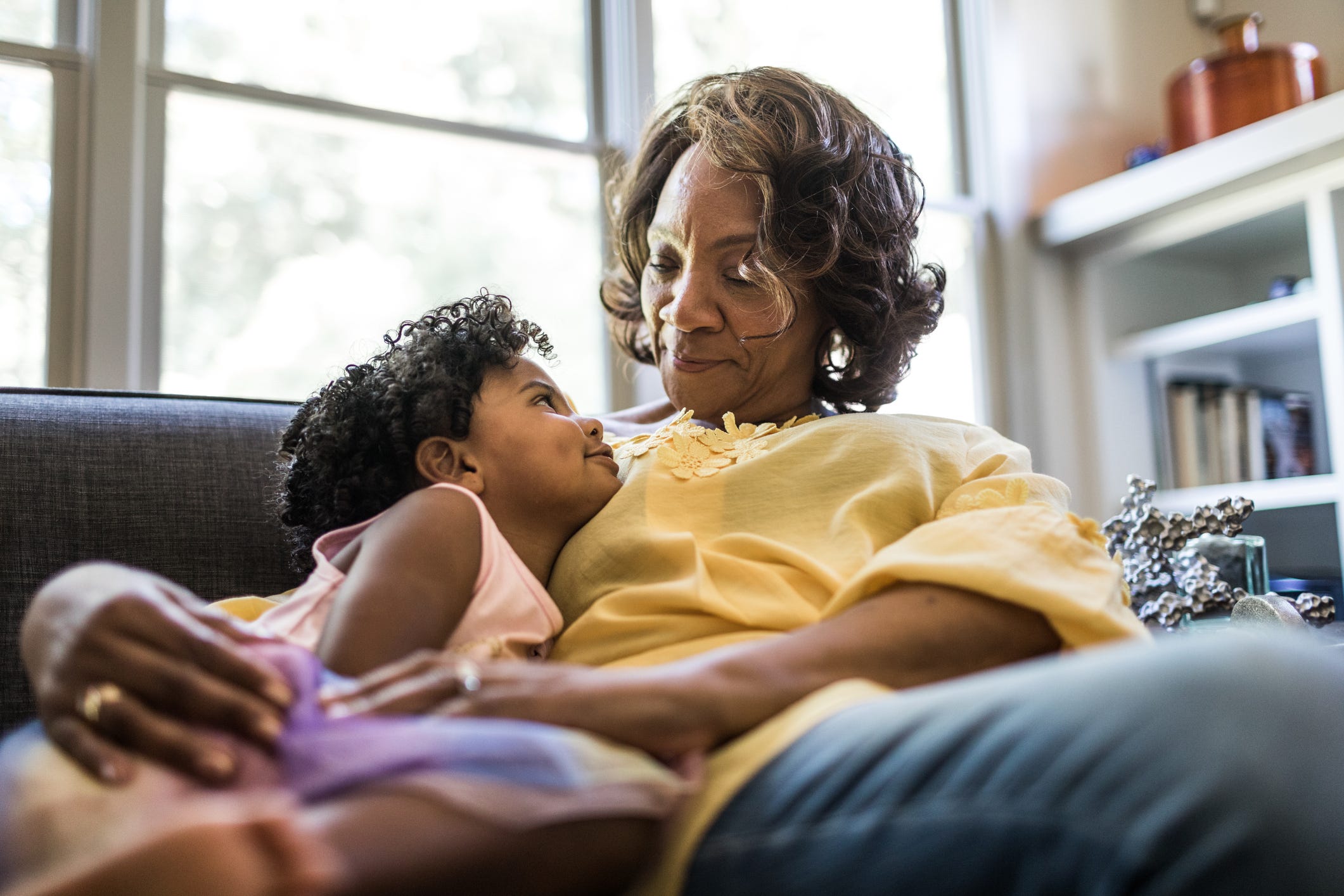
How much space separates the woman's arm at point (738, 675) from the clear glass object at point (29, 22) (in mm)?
2006

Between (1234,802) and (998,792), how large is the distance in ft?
0.38

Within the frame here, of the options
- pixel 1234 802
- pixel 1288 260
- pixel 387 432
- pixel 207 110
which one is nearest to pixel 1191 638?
pixel 1234 802

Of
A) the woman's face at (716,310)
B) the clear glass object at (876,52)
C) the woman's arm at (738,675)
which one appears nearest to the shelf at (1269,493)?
the clear glass object at (876,52)

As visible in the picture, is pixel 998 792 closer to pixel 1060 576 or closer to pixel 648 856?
pixel 648 856

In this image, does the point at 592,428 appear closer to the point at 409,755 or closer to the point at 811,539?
the point at 811,539

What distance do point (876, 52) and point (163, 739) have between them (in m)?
3.30

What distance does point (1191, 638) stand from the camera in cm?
62

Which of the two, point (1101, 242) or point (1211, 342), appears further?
point (1101, 242)

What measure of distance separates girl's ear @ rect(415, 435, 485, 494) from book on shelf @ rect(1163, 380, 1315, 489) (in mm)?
2650

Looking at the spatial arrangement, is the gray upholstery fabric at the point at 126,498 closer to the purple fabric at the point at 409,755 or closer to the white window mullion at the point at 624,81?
the purple fabric at the point at 409,755

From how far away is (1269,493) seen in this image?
9.50 feet

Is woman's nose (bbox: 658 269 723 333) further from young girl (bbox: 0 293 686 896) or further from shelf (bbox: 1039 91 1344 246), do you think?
shelf (bbox: 1039 91 1344 246)

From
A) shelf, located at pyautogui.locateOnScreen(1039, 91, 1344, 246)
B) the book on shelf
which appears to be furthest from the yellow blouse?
A: the book on shelf

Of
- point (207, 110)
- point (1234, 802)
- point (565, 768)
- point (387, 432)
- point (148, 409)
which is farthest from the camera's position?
point (207, 110)
